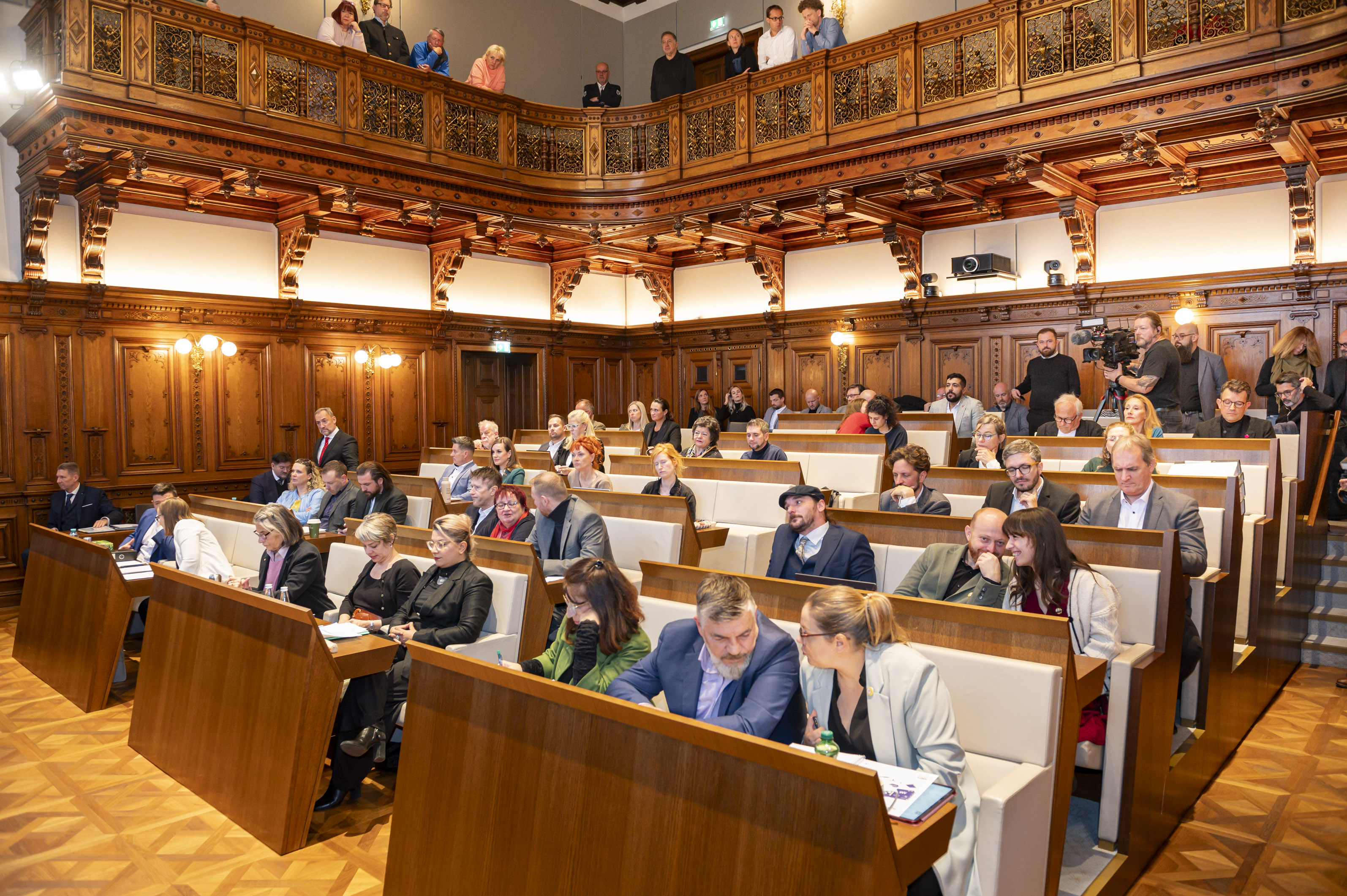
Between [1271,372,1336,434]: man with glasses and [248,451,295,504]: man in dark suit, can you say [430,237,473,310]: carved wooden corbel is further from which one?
[1271,372,1336,434]: man with glasses

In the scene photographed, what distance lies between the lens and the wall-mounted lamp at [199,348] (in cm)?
868

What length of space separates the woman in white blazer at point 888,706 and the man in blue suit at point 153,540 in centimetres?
412

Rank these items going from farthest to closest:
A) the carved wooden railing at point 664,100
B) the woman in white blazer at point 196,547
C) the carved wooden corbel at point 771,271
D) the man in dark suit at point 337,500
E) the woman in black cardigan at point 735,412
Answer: the carved wooden corbel at point 771,271
the woman in black cardigan at point 735,412
the carved wooden railing at point 664,100
the man in dark suit at point 337,500
the woman in white blazer at point 196,547

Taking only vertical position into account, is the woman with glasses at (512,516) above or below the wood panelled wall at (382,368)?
below

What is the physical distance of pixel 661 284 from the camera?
12977mm

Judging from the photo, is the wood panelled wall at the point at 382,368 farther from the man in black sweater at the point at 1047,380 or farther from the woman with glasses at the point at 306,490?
the woman with glasses at the point at 306,490

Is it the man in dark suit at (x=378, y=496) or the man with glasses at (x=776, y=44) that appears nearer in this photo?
the man in dark suit at (x=378, y=496)

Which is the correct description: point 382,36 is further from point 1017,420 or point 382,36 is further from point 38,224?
point 1017,420

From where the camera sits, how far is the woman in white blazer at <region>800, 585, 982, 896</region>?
200 cm

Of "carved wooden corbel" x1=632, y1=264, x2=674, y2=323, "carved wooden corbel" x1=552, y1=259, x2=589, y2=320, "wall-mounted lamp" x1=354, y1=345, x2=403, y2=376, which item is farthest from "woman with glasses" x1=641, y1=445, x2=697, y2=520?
"carved wooden corbel" x1=632, y1=264, x2=674, y2=323

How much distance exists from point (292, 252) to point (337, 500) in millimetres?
4575

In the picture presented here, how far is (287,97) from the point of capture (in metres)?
7.98

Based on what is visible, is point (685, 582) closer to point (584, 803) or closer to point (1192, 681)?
point (584, 803)

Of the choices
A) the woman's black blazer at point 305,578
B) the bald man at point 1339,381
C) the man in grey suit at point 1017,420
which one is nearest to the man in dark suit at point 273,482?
the woman's black blazer at point 305,578
